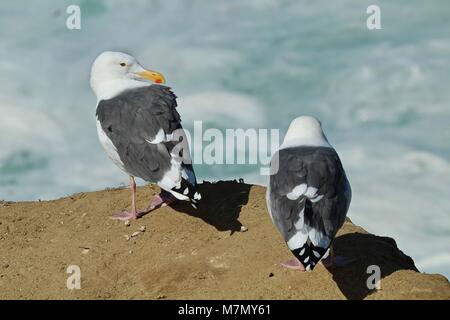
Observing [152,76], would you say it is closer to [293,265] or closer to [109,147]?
Result: [109,147]

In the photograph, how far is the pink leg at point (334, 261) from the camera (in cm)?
1009

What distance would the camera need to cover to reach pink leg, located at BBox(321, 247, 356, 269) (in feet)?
33.1

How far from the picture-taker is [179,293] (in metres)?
9.95

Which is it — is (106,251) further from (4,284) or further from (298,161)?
(298,161)

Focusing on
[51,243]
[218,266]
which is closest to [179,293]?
[218,266]

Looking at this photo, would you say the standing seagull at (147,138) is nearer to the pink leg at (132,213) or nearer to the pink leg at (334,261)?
the pink leg at (132,213)

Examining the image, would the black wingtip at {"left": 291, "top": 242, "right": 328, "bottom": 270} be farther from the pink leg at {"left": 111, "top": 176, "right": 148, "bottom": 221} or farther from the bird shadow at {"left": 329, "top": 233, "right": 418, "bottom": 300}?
the pink leg at {"left": 111, "top": 176, "right": 148, "bottom": 221}

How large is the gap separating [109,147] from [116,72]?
175 centimetres

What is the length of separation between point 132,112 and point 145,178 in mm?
1093

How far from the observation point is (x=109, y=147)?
468 inches

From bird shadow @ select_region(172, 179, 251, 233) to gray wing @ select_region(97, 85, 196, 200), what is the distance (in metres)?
0.90

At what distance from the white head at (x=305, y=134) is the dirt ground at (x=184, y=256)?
142cm

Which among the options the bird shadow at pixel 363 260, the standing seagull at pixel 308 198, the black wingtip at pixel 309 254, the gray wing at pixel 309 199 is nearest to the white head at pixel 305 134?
the standing seagull at pixel 308 198
